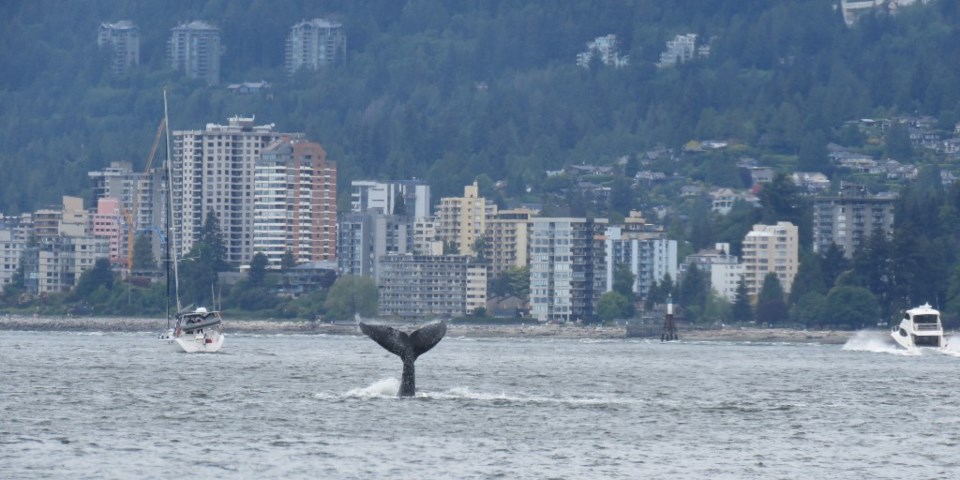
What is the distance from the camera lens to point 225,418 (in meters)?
68.6

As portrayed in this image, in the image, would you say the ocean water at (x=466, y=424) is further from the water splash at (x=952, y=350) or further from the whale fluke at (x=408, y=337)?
the water splash at (x=952, y=350)

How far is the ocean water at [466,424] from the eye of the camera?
56281 mm

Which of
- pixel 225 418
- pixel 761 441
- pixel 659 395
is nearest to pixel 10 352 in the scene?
pixel 659 395

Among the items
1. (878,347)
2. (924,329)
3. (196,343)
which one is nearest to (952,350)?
(924,329)

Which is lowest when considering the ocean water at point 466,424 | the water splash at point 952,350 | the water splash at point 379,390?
the ocean water at point 466,424

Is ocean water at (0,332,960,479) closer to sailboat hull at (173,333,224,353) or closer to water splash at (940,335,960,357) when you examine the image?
sailboat hull at (173,333,224,353)

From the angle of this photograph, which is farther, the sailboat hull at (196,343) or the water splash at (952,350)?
the water splash at (952,350)

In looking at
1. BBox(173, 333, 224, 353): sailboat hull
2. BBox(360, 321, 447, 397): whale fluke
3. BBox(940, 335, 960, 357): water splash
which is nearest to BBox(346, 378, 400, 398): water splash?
BBox(360, 321, 447, 397): whale fluke

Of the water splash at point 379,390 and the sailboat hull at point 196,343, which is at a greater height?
the sailboat hull at point 196,343

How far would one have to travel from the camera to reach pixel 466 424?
219 ft

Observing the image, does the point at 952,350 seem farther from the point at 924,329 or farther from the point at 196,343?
the point at 196,343

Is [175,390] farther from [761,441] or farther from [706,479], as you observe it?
[706,479]

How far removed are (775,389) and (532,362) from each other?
36.5 metres

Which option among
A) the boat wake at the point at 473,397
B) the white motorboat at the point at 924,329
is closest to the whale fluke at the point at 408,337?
the boat wake at the point at 473,397
